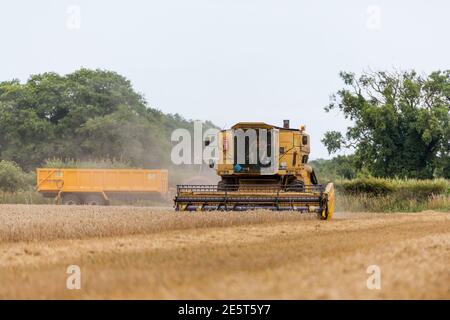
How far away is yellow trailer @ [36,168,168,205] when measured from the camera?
36156mm

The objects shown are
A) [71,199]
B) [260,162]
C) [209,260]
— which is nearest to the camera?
[209,260]

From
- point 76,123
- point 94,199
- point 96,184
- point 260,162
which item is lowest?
point 94,199

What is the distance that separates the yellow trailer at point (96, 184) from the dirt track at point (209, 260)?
1885cm

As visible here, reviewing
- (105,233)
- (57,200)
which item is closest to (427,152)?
(57,200)

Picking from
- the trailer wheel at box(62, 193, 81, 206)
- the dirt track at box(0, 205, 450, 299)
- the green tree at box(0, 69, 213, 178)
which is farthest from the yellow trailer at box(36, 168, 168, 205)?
the dirt track at box(0, 205, 450, 299)

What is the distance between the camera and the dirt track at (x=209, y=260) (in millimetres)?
6738

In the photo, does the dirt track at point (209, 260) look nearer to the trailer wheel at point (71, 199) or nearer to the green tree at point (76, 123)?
the trailer wheel at point (71, 199)

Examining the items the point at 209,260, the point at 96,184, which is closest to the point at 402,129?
the point at 96,184

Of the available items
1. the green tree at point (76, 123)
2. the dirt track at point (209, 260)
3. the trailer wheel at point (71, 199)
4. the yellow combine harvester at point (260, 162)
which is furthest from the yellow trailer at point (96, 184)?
the dirt track at point (209, 260)

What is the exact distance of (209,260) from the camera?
29.6ft

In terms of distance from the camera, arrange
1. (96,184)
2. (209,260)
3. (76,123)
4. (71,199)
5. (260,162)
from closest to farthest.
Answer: (209,260) < (260,162) < (71,199) < (96,184) < (76,123)

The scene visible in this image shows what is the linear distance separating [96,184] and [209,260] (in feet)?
91.4

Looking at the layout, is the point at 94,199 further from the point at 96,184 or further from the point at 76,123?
the point at 76,123

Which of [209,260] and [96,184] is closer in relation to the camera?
[209,260]
